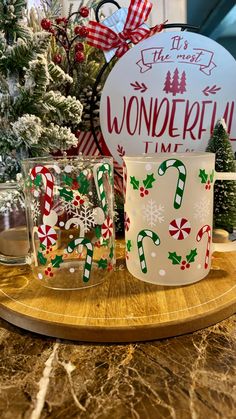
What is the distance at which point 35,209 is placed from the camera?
49 centimetres

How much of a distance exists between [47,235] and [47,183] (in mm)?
72

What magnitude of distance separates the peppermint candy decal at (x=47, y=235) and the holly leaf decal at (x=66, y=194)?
5cm

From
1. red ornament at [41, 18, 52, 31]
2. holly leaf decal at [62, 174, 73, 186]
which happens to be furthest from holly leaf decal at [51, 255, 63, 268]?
red ornament at [41, 18, 52, 31]

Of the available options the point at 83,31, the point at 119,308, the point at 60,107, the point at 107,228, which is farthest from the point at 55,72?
the point at 119,308

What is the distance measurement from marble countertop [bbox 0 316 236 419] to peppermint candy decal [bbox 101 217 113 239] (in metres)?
0.17

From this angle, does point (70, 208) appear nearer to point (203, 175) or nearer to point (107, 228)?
point (107, 228)

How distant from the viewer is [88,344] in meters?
0.36

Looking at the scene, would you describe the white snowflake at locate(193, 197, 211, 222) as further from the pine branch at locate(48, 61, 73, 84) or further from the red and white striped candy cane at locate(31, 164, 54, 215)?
the pine branch at locate(48, 61, 73, 84)

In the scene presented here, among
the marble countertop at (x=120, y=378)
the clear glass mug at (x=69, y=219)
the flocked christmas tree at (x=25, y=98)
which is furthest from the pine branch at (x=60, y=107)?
the marble countertop at (x=120, y=378)

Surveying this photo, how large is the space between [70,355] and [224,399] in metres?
0.15

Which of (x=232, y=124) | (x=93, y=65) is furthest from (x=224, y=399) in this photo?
(x=93, y=65)

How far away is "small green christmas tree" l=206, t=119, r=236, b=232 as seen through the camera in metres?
0.61

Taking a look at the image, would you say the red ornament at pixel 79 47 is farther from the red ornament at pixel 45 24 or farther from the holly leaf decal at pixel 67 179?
the holly leaf decal at pixel 67 179

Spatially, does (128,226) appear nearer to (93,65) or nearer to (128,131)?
(128,131)
